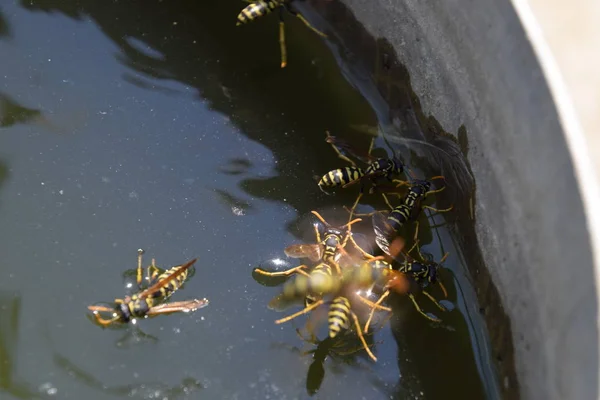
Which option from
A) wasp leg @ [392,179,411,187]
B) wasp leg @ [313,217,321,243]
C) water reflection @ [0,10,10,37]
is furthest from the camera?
water reflection @ [0,10,10,37]

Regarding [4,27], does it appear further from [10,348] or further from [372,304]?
[372,304]

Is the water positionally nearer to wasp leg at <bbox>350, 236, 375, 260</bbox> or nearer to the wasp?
the wasp

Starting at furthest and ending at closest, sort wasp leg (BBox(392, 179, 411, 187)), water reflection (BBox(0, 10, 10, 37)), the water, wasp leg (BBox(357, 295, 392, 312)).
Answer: water reflection (BBox(0, 10, 10, 37)) < wasp leg (BBox(392, 179, 411, 187)) < wasp leg (BBox(357, 295, 392, 312)) < the water

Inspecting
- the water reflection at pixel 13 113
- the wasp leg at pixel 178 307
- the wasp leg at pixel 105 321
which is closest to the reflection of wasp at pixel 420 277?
the wasp leg at pixel 178 307

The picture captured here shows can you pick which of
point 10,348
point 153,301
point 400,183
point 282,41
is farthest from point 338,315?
point 282,41

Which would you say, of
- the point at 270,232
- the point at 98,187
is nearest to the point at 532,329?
the point at 270,232

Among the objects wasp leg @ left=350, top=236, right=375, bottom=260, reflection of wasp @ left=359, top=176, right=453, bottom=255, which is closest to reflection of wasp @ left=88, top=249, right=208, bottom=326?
wasp leg @ left=350, top=236, right=375, bottom=260

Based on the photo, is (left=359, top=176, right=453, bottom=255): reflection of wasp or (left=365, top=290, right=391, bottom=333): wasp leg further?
(left=359, top=176, right=453, bottom=255): reflection of wasp

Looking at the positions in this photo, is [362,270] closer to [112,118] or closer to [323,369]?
[323,369]
